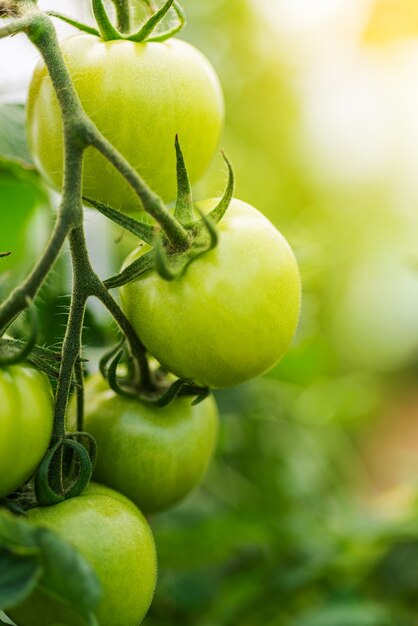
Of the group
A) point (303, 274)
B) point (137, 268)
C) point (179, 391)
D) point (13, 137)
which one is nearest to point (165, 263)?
point (137, 268)

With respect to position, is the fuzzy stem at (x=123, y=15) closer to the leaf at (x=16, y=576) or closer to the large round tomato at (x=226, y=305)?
the large round tomato at (x=226, y=305)

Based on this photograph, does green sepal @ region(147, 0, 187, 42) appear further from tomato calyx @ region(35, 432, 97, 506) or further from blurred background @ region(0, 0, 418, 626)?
tomato calyx @ region(35, 432, 97, 506)

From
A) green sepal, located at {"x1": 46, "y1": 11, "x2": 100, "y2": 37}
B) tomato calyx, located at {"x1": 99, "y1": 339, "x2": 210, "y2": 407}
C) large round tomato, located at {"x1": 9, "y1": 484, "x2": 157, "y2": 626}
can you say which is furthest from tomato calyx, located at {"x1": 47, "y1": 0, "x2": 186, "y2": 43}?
large round tomato, located at {"x1": 9, "y1": 484, "x2": 157, "y2": 626}

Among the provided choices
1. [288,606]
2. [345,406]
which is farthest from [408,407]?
[288,606]

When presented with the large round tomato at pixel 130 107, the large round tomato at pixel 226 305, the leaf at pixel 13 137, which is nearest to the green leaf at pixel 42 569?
the large round tomato at pixel 226 305

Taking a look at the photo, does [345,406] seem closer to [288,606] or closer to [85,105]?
[288,606]

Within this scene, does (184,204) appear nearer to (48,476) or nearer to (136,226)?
(136,226)
